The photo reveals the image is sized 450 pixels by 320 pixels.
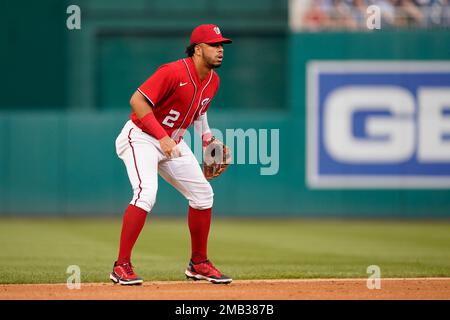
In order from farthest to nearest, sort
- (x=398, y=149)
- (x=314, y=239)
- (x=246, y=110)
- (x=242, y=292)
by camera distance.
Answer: (x=246, y=110) → (x=398, y=149) → (x=314, y=239) → (x=242, y=292)

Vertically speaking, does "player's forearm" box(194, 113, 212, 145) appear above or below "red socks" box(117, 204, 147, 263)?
above

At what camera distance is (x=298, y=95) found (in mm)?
15516

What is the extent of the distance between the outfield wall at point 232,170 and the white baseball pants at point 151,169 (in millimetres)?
8258

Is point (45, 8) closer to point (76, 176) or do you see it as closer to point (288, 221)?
point (76, 176)

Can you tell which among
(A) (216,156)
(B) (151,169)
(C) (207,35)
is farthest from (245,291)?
(C) (207,35)

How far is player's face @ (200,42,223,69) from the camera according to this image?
686cm

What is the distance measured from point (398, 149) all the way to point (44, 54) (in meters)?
6.88

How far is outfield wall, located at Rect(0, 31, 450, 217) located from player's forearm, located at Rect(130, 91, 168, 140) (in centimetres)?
870

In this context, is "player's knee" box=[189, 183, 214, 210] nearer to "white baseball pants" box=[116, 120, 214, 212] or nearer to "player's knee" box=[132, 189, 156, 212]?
"white baseball pants" box=[116, 120, 214, 212]

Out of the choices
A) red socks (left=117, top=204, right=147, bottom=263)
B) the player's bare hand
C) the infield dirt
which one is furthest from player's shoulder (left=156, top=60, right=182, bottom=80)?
the infield dirt

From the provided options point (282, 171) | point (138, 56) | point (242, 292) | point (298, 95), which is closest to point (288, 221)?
point (282, 171)

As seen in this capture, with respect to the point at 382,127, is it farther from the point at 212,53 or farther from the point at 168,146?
the point at 168,146

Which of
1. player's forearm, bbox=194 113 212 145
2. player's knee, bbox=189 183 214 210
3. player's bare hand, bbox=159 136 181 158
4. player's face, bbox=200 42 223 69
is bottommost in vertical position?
player's knee, bbox=189 183 214 210

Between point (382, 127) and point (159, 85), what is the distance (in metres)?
8.99
